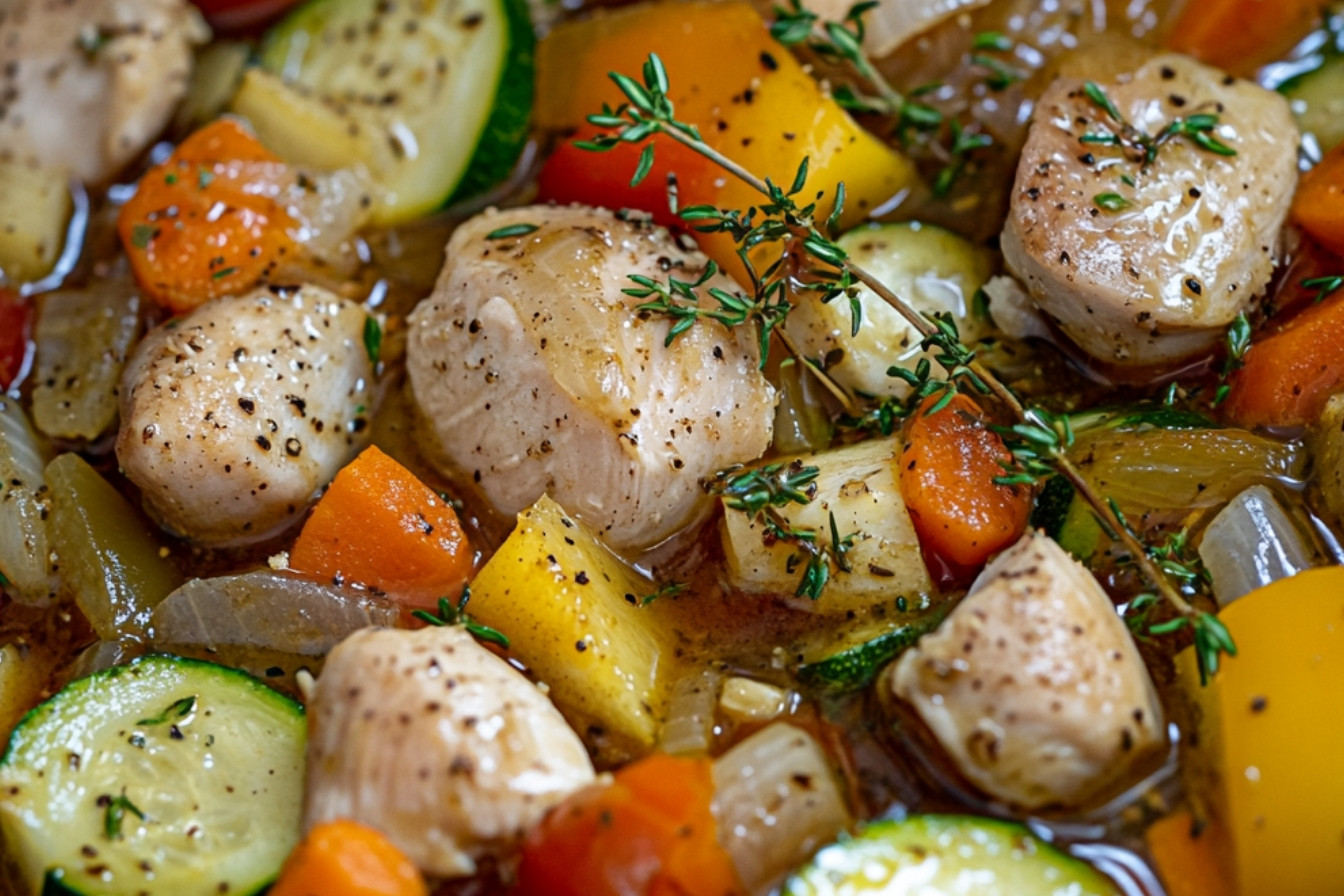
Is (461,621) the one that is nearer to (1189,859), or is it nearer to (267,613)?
(267,613)

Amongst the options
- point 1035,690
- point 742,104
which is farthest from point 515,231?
point 1035,690

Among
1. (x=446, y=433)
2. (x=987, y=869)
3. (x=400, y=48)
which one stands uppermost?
(x=400, y=48)

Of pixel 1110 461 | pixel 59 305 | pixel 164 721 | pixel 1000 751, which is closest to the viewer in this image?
pixel 1000 751

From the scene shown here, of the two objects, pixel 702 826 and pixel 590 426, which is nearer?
pixel 702 826

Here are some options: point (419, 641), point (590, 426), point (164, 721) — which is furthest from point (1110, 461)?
point (164, 721)

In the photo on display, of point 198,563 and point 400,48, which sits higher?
point 400,48

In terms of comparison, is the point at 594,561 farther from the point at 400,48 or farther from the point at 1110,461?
the point at 400,48

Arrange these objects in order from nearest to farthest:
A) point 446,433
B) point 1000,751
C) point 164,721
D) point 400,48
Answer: point 1000,751, point 164,721, point 446,433, point 400,48
